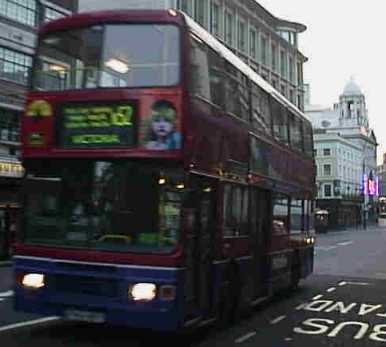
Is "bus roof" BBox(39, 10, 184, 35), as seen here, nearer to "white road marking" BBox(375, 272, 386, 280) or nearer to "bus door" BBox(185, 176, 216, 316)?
"bus door" BBox(185, 176, 216, 316)

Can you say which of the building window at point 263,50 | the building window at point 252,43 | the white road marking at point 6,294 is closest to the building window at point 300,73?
the building window at point 263,50

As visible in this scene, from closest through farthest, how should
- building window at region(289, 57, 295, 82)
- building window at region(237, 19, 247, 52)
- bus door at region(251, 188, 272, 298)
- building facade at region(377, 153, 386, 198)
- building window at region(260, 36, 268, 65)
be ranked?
bus door at region(251, 188, 272, 298) < building window at region(237, 19, 247, 52) < building window at region(260, 36, 268, 65) < building window at region(289, 57, 295, 82) < building facade at region(377, 153, 386, 198)

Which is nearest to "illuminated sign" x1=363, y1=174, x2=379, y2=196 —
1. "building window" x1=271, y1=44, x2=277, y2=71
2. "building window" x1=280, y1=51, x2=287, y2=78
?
"building window" x1=280, y1=51, x2=287, y2=78

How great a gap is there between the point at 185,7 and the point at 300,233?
36.2 m

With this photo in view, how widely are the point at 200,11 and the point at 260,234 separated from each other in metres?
42.9

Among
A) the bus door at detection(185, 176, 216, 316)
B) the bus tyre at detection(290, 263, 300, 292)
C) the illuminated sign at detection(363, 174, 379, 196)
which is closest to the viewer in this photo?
the bus door at detection(185, 176, 216, 316)

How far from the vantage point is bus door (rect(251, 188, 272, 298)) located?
1307 cm

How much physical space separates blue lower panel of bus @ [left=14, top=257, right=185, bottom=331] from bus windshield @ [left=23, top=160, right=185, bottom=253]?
0.28 m

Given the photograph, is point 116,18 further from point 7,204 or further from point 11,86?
point 7,204

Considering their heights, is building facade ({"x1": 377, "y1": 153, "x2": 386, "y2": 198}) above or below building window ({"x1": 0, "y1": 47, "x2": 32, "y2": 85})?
above

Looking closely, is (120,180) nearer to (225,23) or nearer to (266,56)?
(225,23)

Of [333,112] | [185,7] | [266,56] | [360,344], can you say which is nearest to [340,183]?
[333,112]

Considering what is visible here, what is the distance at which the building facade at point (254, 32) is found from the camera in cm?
5075

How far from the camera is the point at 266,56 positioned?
2687 inches
